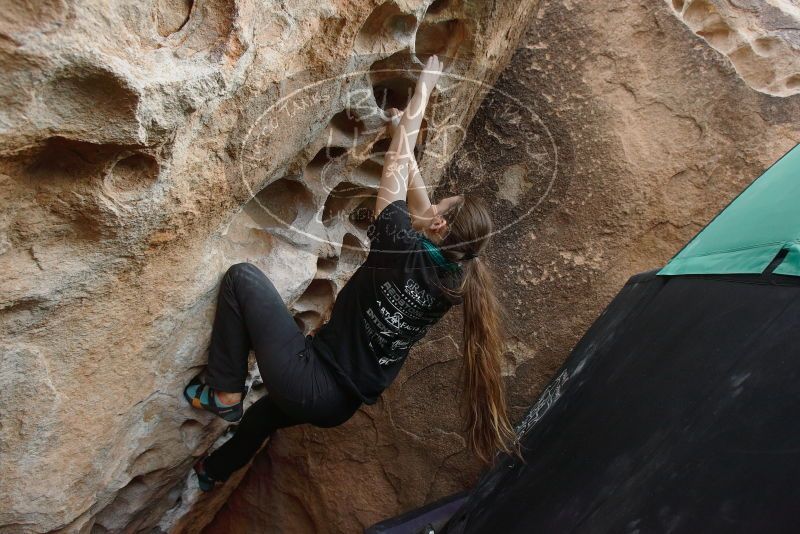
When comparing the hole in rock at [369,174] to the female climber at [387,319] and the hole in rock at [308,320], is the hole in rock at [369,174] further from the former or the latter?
the hole in rock at [308,320]

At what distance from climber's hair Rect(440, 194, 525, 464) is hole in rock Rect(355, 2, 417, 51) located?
359 mm

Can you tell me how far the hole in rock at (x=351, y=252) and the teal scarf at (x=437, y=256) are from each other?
0.40 meters

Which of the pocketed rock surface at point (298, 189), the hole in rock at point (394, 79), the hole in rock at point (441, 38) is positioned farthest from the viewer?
the hole in rock at point (441, 38)

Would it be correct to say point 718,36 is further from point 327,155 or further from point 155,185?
point 155,185

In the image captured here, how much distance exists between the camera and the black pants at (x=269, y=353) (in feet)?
4.10

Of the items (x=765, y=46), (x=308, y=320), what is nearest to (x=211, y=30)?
(x=308, y=320)

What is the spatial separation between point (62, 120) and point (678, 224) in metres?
1.43

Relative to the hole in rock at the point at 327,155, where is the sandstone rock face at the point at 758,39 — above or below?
above

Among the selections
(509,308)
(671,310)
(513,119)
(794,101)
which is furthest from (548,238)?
(794,101)

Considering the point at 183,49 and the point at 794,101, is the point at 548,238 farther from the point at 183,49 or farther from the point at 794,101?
the point at 183,49

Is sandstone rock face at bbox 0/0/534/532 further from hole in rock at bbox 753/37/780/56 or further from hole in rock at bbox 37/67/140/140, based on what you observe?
hole in rock at bbox 753/37/780/56

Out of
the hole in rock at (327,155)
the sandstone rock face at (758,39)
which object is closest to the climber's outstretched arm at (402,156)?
the hole in rock at (327,155)

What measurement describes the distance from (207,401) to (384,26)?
0.87m

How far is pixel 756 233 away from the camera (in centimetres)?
108
